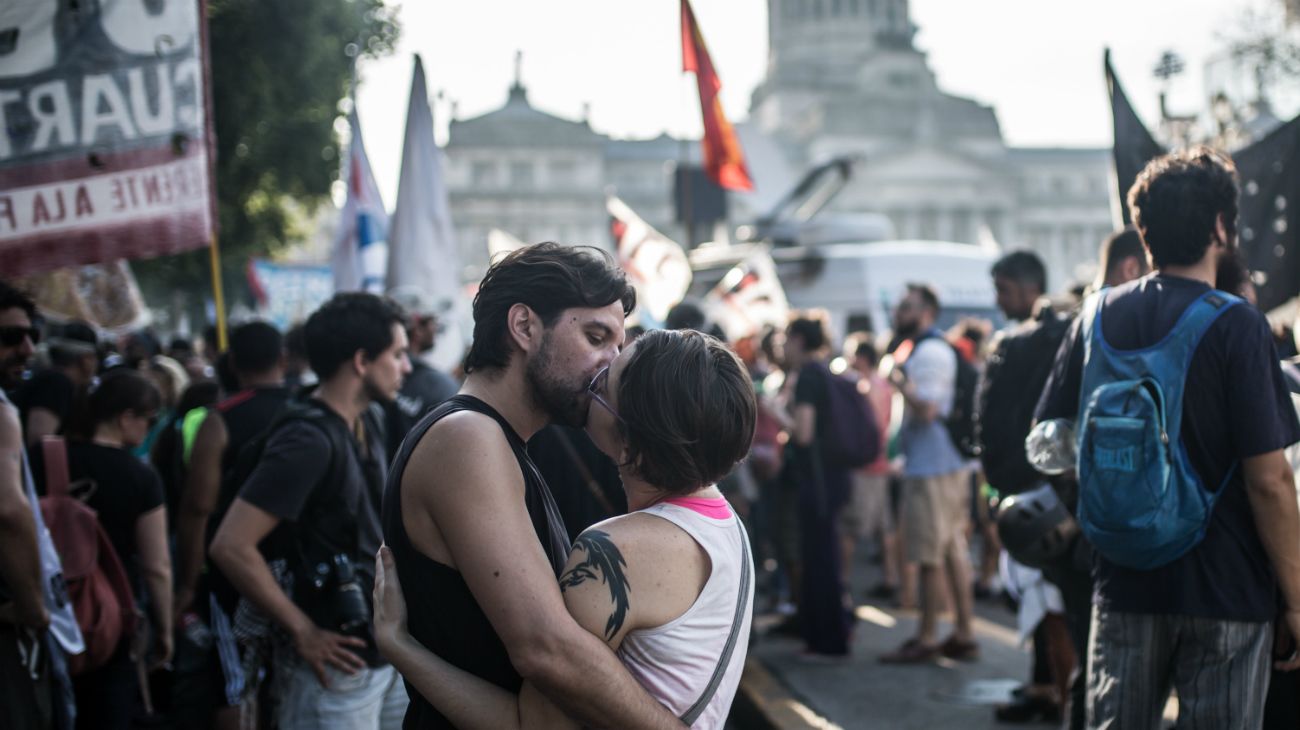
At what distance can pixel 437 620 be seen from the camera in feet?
6.39

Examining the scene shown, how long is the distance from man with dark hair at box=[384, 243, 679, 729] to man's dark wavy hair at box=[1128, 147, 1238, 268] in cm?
157

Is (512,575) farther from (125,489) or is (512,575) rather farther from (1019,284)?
(1019,284)

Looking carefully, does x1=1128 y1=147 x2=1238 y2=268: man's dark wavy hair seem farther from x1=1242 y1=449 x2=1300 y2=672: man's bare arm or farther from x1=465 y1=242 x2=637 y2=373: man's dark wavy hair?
x1=465 y1=242 x2=637 y2=373: man's dark wavy hair

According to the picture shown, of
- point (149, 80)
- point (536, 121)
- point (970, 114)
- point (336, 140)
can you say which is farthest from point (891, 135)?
point (149, 80)

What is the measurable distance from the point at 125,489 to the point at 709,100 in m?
6.29

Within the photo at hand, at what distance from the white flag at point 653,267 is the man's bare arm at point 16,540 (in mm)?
6069

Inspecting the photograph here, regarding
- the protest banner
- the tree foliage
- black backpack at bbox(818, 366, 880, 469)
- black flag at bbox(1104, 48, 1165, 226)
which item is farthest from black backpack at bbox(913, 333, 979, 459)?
the tree foliage

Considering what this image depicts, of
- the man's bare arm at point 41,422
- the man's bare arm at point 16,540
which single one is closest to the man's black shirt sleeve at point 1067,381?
the man's bare arm at point 16,540

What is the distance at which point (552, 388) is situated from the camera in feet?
6.68

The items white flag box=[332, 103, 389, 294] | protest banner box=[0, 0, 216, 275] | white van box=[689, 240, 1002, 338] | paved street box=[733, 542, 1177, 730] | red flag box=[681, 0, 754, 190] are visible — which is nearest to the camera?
protest banner box=[0, 0, 216, 275]

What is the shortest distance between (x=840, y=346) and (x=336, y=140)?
1183 cm

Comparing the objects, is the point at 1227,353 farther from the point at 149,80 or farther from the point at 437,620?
the point at 149,80

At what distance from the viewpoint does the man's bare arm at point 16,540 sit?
3.00 m

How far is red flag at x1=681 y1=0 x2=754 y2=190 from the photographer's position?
9258 mm
